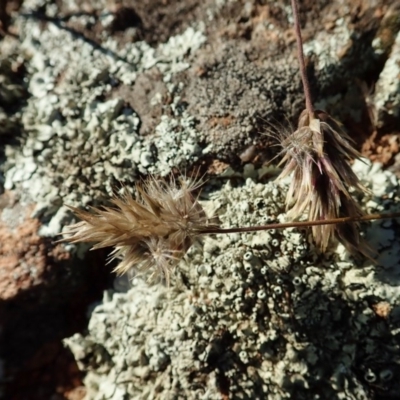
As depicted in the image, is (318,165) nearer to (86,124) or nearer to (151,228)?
(151,228)

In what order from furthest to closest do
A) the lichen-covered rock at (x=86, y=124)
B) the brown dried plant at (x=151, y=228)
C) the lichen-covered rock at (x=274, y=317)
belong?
the lichen-covered rock at (x=86, y=124) → the lichen-covered rock at (x=274, y=317) → the brown dried plant at (x=151, y=228)

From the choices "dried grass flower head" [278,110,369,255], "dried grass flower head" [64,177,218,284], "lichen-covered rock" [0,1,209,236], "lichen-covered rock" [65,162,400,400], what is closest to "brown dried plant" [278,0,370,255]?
"dried grass flower head" [278,110,369,255]

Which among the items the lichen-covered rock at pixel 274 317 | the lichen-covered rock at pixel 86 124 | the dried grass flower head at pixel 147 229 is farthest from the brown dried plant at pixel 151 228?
the lichen-covered rock at pixel 86 124

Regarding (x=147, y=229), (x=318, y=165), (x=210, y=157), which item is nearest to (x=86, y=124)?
(x=210, y=157)

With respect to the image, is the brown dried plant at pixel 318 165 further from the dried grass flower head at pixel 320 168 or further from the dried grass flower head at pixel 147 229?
the dried grass flower head at pixel 147 229

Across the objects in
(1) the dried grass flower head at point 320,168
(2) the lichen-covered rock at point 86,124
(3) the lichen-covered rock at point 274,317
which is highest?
(2) the lichen-covered rock at point 86,124

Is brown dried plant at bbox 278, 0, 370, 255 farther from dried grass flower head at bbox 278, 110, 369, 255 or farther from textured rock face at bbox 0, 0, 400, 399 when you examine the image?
textured rock face at bbox 0, 0, 400, 399
